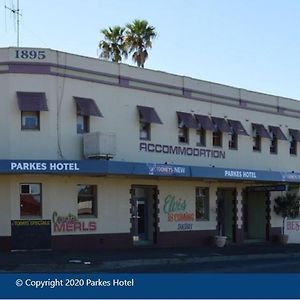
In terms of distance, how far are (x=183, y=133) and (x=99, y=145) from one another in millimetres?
5745

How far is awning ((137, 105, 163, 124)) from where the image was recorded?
942 inches

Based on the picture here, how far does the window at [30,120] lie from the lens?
21.3 m

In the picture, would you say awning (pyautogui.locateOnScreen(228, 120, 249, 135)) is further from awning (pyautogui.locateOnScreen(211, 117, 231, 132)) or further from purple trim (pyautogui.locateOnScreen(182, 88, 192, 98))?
purple trim (pyautogui.locateOnScreen(182, 88, 192, 98))

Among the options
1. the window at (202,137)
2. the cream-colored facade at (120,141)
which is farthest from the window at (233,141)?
the window at (202,137)

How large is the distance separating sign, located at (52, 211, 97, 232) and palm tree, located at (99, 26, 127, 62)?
21188 mm

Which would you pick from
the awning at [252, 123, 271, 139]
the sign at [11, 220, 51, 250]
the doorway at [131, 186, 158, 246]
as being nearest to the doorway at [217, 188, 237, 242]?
the awning at [252, 123, 271, 139]

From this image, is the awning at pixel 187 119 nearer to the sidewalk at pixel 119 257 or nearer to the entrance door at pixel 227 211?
the entrance door at pixel 227 211

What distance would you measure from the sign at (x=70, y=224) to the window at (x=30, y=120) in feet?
10.4

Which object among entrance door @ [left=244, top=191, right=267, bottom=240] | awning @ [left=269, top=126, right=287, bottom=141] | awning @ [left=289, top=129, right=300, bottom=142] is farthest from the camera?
awning @ [left=289, top=129, right=300, bottom=142]

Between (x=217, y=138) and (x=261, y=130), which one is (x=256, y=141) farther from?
(x=217, y=138)

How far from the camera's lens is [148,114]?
79.0 feet

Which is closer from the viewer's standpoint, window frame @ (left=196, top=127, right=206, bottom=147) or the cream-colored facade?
the cream-colored facade

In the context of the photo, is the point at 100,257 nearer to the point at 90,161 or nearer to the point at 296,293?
the point at 90,161

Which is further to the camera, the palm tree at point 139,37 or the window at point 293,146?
the palm tree at point 139,37
